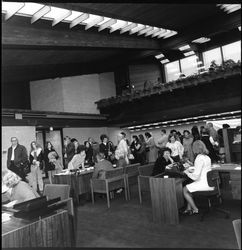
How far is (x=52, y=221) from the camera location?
2111mm

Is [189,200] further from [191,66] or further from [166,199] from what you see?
[191,66]

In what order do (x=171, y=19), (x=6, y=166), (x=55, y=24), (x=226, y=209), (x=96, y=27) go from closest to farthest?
(x=6, y=166)
(x=171, y=19)
(x=226, y=209)
(x=55, y=24)
(x=96, y=27)

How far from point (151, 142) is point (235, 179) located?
3.60 metres

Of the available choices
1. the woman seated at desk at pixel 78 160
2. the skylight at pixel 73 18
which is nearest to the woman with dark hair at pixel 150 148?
the woman seated at desk at pixel 78 160

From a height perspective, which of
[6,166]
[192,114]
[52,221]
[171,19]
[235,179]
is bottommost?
[52,221]

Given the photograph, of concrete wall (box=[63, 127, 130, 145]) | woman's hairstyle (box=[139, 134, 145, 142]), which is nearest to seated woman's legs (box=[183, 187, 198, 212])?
woman's hairstyle (box=[139, 134, 145, 142])

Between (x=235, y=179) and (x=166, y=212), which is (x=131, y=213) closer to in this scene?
(x=166, y=212)

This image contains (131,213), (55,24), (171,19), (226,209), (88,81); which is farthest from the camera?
(88,81)

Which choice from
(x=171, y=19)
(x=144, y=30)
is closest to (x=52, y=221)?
(x=171, y=19)

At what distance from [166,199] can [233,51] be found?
2.01m

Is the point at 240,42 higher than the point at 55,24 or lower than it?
lower

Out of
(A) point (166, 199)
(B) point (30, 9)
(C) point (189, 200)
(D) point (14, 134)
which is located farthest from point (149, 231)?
(B) point (30, 9)

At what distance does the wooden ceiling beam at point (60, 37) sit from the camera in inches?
144

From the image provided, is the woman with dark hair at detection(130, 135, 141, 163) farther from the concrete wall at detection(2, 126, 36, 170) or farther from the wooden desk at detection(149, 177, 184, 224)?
the concrete wall at detection(2, 126, 36, 170)
